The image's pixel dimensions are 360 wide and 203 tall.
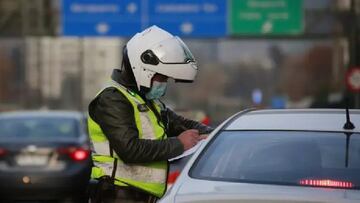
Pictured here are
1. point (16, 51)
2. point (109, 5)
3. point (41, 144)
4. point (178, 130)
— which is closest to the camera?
point (178, 130)

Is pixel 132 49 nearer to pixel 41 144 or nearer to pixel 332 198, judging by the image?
pixel 332 198

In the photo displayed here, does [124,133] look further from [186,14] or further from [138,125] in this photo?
[186,14]

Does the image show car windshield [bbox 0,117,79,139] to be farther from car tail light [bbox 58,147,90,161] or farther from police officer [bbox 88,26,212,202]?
police officer [bbox 88,26,212,202]

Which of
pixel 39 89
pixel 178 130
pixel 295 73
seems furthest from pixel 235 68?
pixel 178 130

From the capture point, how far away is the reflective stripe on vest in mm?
4863

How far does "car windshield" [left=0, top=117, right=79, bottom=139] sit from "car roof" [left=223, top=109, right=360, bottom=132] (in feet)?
22.8

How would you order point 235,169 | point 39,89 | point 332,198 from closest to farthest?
point 332,198
point 235,169
point 39,89

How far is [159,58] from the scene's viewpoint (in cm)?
479

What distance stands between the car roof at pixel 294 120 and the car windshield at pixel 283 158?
1.9 inches

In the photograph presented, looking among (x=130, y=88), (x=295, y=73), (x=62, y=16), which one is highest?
(x=130, y=88)

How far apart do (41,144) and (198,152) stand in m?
6.72

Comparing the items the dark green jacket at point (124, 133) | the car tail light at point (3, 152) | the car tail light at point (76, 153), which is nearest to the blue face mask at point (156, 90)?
the dark green jacket at point (124, 133)

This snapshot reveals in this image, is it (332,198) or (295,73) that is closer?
(332,198)

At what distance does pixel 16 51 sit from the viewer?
185 feet
